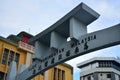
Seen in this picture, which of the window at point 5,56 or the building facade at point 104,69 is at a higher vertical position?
the building facade at point 104,69

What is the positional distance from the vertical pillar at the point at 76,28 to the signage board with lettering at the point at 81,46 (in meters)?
0.17

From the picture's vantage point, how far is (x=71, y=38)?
259 inches

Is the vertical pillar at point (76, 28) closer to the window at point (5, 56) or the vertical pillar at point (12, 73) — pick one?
the vertical pillar at point (12, 73)

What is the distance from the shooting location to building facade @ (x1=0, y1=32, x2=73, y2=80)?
1880 centimetres

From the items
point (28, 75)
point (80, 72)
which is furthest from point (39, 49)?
point (80, 72)

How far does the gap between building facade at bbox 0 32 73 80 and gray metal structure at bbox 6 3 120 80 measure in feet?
36.6

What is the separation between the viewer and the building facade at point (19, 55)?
61.7 ft

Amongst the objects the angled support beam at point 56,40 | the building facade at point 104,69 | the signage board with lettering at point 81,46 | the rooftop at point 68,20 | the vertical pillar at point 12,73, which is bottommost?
the vertical pillar at point 12,73

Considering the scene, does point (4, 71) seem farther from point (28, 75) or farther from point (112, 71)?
point (112, 71)

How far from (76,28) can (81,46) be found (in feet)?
1.89

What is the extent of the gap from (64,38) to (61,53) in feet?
2.13

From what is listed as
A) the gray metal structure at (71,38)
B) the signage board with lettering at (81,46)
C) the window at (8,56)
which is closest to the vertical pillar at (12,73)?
the gray metal structure at (71,38)

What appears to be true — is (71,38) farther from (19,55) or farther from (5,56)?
(19,55)

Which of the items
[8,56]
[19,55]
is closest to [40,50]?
[8,56]
